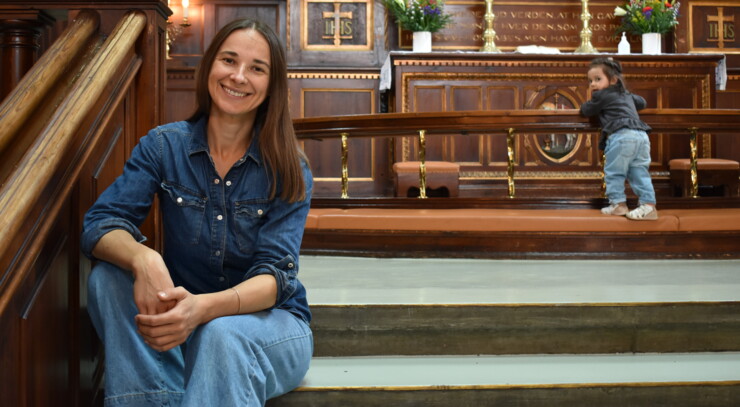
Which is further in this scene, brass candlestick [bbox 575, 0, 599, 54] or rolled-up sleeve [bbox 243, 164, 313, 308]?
brass candlestick [bbox 575, 0, 599, 54]

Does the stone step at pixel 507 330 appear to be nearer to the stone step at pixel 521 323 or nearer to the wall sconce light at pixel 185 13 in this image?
the stone step at pixel 521 323

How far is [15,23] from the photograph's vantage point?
210 cm

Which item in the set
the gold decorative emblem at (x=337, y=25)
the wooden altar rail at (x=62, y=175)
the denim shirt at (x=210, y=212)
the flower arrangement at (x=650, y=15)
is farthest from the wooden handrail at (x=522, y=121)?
the flower arrangement at (x=650, y=15)

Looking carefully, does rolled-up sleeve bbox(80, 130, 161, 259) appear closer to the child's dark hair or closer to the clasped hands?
the clasped hands

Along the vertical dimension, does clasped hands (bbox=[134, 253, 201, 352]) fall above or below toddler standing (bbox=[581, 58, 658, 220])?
below

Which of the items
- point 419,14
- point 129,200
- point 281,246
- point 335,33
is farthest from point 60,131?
point 335,33

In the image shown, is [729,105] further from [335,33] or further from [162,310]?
[162,310]

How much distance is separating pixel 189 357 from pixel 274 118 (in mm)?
625

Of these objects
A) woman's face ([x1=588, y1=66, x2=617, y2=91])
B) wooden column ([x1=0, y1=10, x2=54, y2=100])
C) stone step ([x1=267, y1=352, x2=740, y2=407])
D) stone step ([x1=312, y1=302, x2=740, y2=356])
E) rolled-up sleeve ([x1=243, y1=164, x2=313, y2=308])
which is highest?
woman's face ([x1=588, y1=66, x2=617, y2=91])

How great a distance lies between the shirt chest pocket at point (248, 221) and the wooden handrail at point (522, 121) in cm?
281

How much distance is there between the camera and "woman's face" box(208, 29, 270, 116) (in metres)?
1.72

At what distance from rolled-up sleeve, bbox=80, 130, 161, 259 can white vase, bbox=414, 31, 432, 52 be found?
636 cm

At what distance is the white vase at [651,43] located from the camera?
801 centimetres

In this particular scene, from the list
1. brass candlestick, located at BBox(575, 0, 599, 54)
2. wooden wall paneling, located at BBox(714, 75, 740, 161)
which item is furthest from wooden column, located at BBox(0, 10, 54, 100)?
wooden wall paneling, located at BBox(714, 75, 740, 161)
